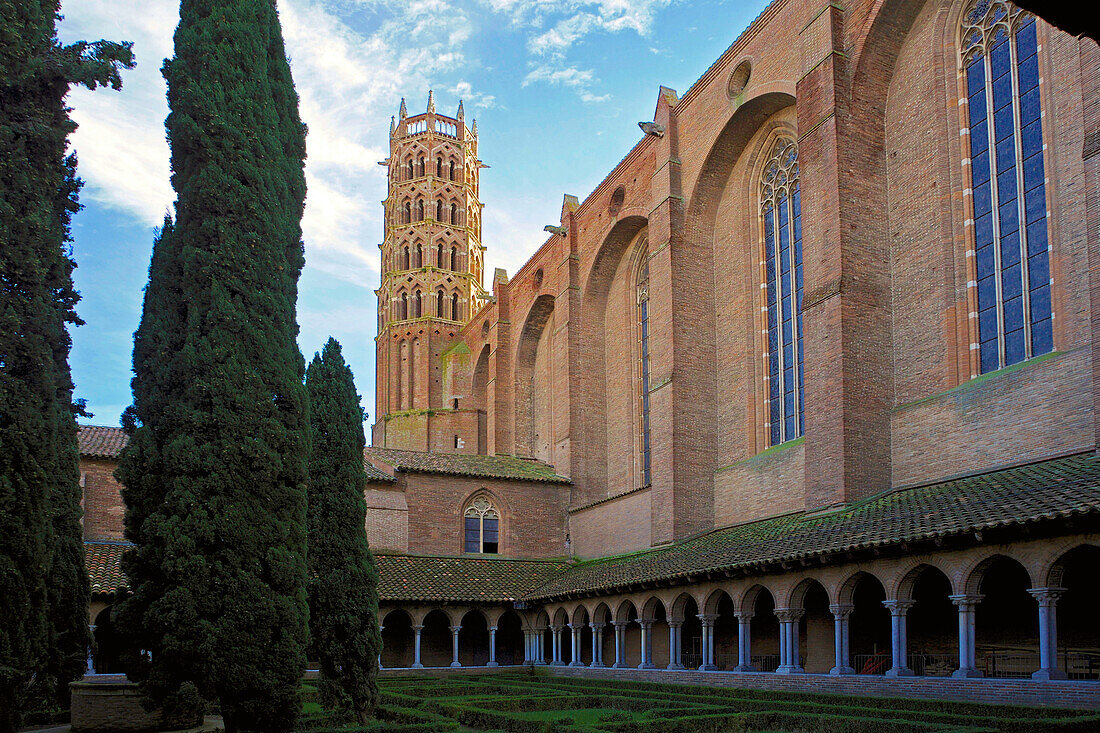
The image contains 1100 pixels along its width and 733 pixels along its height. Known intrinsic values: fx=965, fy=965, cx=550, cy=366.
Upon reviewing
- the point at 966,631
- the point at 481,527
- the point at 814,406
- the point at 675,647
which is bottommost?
the point at 675,647

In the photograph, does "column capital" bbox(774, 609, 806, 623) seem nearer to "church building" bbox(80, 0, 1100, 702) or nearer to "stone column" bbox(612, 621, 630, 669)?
"church building" bbox(80, 0, 1100, 702)

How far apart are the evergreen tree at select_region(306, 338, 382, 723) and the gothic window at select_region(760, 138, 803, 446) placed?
11.9 m

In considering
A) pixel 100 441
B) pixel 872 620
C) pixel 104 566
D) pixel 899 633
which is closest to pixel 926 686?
pixel 899 633

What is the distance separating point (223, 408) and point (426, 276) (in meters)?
38.0

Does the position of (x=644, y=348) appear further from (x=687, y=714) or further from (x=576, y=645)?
(x=687, y=714)

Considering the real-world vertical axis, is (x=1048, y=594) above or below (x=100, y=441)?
below

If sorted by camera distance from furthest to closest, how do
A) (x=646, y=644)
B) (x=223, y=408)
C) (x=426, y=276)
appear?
1. (x=426, y=276)
2. (x=646, y=644)
3. (x=223, y=408)

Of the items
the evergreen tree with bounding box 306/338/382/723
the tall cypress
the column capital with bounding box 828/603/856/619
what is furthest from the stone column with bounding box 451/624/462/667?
the tall cypress

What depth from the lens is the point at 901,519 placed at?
55.3 ft

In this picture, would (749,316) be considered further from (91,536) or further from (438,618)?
(91,536)

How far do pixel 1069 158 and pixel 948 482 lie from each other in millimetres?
6169

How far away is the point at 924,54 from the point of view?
66.5ft

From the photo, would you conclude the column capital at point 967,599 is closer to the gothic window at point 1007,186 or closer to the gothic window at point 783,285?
the gothic window at point 1007,186

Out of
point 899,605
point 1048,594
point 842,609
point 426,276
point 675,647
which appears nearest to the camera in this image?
point 1048,594
